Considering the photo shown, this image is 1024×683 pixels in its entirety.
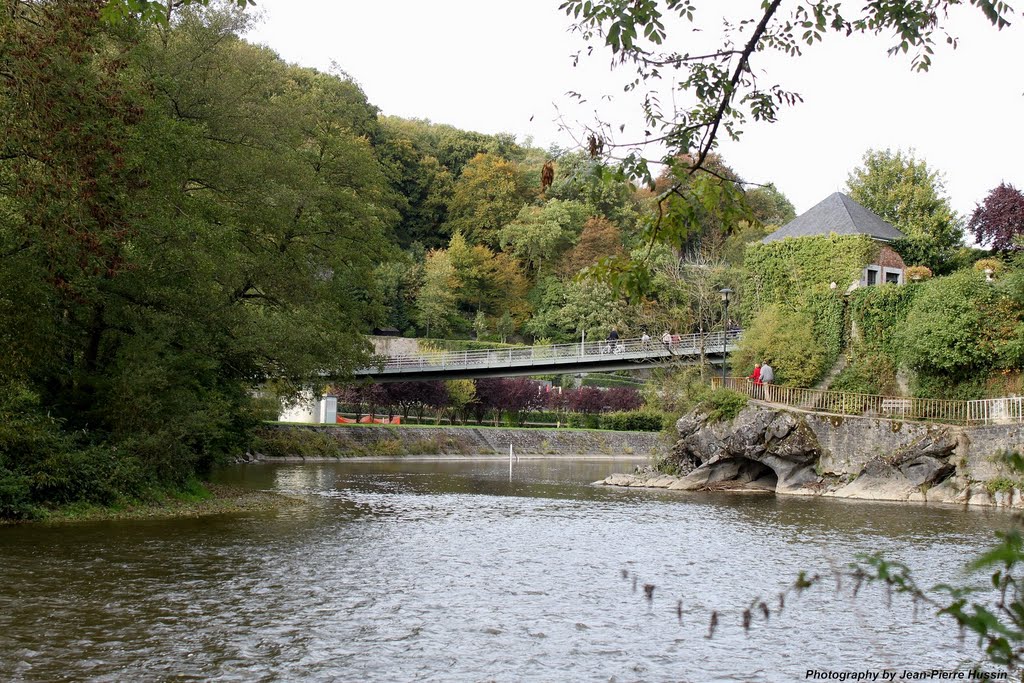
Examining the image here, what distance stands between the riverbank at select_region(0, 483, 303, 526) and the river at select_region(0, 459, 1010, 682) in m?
0.64

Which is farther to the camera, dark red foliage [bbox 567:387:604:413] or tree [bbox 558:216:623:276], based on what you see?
tree [bbox 558:216:623:276]

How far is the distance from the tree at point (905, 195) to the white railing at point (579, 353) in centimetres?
1012

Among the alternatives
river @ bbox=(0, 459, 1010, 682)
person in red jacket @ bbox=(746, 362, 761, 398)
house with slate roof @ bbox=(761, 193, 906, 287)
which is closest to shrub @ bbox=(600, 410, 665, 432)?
house with slate roof @ bbox=(761, 193, 906, 287)

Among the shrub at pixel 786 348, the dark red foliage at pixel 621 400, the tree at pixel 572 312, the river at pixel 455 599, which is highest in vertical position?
the tree at pixel 572 312

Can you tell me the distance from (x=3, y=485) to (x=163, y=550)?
371 cm

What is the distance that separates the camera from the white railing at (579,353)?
40594mm

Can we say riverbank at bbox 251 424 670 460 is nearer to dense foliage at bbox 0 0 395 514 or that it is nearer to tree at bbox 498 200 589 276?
dense foliage at bbox 0 0 395 514

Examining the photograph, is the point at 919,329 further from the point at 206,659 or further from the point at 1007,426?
the point at 206,659

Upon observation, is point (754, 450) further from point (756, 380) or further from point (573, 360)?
point (573, 360)

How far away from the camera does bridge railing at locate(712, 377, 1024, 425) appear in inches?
986

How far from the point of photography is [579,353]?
1720 inches

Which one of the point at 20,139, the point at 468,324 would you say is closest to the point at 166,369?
the point at 20,139

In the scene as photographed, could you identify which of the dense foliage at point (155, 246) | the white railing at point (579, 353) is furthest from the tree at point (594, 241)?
the dense foliage at point (155, 246)

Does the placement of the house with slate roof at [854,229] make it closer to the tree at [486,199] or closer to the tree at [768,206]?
the tree at [768,206]
